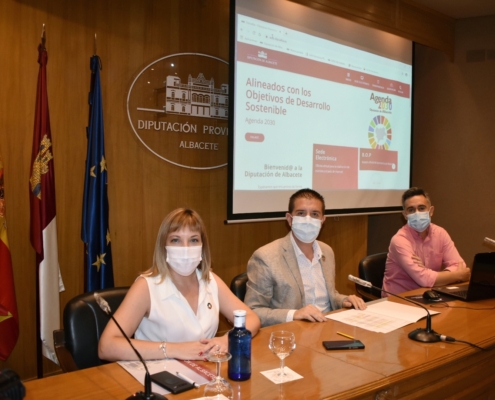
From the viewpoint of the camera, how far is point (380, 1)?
14.9 feet

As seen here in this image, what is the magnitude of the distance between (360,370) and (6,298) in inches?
79.5

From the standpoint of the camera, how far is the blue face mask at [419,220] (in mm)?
3283

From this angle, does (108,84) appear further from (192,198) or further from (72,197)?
(192,198)

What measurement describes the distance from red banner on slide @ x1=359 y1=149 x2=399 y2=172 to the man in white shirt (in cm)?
219

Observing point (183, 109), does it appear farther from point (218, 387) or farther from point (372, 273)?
point (218, 387)

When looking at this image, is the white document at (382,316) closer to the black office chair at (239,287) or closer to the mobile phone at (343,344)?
the mobile phone at (343,344)

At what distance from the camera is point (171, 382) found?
1510 mm

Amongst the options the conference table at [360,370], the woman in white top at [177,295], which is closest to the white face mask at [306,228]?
the conference table at [360,370]

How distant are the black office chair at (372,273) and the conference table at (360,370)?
96 centimetres

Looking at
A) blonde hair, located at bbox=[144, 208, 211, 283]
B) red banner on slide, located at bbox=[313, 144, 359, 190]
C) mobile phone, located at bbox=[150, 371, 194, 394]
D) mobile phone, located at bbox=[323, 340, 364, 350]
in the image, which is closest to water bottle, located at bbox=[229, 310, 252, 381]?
mobile phone, located at bbox=[150, 371, 194, 394]

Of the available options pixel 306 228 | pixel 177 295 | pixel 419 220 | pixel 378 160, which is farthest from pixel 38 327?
pixel 378 160

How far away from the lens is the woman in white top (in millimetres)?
1934

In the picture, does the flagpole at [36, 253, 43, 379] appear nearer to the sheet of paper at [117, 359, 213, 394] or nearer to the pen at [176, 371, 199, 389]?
the sheet of paper at [117, 359, 213, 394]

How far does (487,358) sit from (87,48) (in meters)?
2.86
